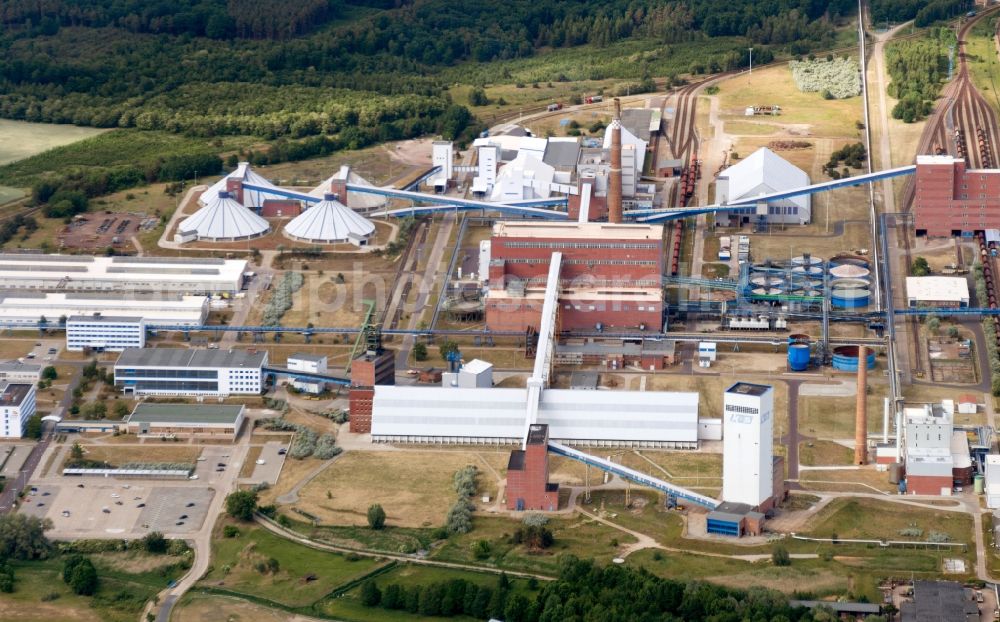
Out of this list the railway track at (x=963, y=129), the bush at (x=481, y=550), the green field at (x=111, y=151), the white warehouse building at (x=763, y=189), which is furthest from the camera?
the green field at (x=111, y=151)

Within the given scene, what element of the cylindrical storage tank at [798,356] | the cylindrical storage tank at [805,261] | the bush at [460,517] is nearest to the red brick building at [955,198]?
the cylindrical storage tank at [805,261]

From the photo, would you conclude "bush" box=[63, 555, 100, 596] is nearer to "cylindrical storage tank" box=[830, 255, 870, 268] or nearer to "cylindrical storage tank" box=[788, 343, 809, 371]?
"cylindrical storage tank" box=[788, 343, 809, 371]

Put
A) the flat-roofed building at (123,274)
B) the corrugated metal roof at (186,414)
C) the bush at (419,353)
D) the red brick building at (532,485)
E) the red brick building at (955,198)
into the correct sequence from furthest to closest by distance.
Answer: the red brick building at (955,198), the flat-roofed building at (123,274), the bush at (419,353), the corrugated metal roof at (186,414), the red brick building at (532,485)

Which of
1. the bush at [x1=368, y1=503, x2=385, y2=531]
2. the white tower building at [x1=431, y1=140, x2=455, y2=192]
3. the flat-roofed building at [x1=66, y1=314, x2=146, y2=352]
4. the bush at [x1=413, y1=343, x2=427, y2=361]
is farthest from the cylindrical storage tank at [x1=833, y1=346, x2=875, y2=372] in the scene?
the white tower building at [x1=431, y1=140, x2=455, y2=192]

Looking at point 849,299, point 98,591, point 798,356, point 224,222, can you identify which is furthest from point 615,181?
point 98,591

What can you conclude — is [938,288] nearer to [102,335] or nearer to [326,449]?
[326,449]

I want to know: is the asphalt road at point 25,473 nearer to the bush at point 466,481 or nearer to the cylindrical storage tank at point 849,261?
the bush at point 466,481

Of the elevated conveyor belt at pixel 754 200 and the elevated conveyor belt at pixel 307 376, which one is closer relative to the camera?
the elevated conveyor belt at pixel 307 376
